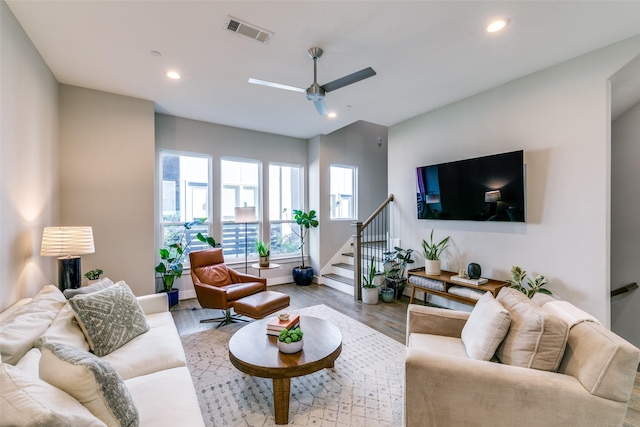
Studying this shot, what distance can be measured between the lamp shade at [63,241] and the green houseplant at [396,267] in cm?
395

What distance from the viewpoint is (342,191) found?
20.6ft

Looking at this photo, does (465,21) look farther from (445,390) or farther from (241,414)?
(241,414)

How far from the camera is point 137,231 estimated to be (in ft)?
12.7

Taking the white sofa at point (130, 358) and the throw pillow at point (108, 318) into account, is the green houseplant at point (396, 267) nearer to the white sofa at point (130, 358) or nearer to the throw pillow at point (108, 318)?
the white sofa at point (130, 358)

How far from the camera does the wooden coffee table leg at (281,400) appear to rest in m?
1.89

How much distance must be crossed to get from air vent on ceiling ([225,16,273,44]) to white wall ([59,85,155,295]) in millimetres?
2268

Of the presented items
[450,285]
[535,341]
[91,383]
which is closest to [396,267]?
[450,285]

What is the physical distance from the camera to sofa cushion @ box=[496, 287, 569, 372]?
1.46 meters

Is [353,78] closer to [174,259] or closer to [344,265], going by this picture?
[174,259]

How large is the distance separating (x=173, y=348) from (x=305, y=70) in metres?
2.95

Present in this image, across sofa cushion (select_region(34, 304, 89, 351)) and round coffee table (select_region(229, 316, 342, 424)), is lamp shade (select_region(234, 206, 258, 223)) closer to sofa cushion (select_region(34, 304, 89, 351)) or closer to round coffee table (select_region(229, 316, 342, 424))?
round coffee table (select_region(229, 316, 342, 424))

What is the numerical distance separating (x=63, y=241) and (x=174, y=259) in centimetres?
181

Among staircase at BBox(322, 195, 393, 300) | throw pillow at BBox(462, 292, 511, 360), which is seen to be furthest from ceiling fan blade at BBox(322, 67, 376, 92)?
staircase at BBox(322, 195, 393, 300)

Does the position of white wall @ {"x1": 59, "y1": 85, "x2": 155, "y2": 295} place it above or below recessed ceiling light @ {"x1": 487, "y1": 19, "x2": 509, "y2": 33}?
below
